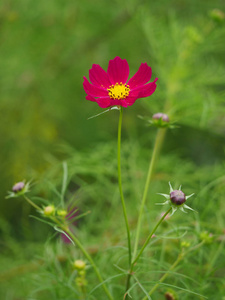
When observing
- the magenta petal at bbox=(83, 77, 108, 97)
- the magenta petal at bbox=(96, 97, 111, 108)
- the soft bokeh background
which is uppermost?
the soft bokeh background

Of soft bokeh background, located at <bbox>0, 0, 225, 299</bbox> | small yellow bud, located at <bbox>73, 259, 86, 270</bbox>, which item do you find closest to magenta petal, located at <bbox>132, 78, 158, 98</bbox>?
small yellow bud, located at <bbox>73, 259, 86, 270</bbox>

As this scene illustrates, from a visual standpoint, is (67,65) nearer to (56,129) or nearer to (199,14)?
(56,129)

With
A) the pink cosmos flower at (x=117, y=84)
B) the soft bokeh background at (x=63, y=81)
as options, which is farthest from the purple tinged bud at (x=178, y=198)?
the soft bokeh background at (x=63, y=81)

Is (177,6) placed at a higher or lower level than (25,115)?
higher

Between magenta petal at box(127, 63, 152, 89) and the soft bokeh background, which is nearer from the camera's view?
magenta petal at box(127, 63, 152, 89)

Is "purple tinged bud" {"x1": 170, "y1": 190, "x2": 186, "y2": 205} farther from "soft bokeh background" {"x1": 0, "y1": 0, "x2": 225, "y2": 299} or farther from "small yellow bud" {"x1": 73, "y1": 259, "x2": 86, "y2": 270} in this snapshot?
"soft bokeh background" {"x1": 0, "y1": 0, "x2": 225, "y2": 299}

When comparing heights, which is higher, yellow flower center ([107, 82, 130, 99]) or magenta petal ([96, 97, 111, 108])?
yellow flower center ([107, 82, 130, 99])

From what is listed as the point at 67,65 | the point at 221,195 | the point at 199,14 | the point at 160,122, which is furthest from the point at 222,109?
the point at 67,65

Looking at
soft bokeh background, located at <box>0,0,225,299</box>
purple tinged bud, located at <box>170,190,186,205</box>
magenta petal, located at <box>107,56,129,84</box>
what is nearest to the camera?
purple tinged bud, located at <box>170,190,186,205</box>
